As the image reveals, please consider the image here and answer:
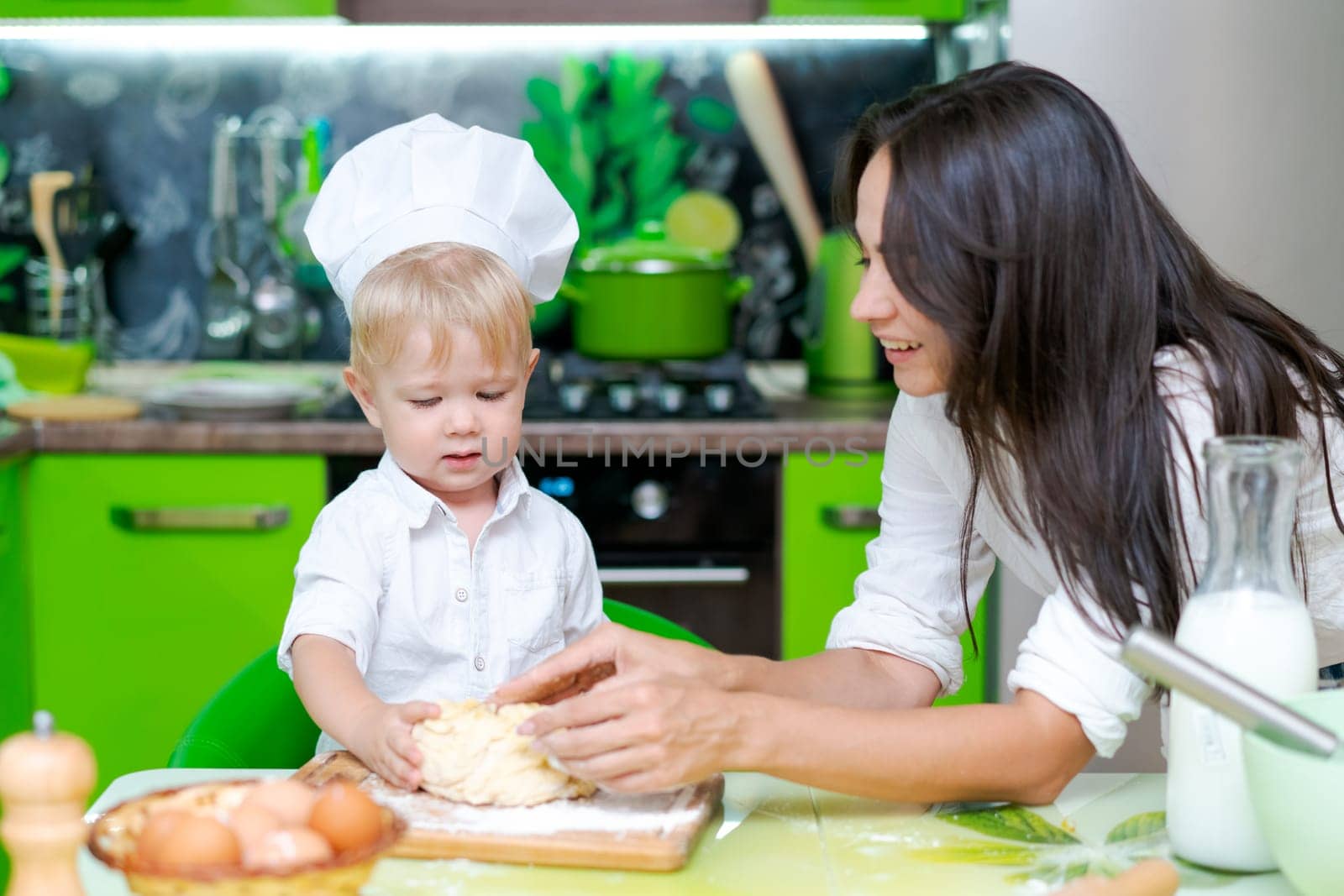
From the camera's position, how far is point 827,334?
255cm

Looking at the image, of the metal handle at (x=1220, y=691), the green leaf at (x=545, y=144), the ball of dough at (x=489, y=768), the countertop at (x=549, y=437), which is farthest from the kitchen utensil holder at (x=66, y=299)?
the metal handle at (x=1220, y=691)

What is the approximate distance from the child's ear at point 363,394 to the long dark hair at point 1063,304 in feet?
1.69

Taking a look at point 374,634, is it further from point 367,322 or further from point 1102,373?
point 1102,373

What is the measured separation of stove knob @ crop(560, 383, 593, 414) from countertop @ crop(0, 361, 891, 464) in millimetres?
34

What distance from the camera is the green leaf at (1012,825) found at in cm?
98

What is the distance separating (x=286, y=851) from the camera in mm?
652

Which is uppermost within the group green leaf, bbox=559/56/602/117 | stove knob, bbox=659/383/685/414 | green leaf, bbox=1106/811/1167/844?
green leaf, bbox=559/56/602/117

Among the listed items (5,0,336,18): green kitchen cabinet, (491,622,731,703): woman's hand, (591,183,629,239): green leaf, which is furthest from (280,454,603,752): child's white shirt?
(591,183,629,239): green leaf

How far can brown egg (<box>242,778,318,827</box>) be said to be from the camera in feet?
2.29

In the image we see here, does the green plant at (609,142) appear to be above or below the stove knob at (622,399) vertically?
above

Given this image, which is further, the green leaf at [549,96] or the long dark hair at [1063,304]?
the green leaf at [549,96]

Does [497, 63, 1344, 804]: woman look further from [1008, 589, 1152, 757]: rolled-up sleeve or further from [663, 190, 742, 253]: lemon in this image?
[663, 190, 742, 253]: lemon

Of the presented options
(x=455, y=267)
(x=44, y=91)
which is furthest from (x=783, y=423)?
(x=44, y=91)

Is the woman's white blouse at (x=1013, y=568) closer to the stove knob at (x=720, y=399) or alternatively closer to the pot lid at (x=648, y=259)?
the stove knob at (x=720, y=399)
